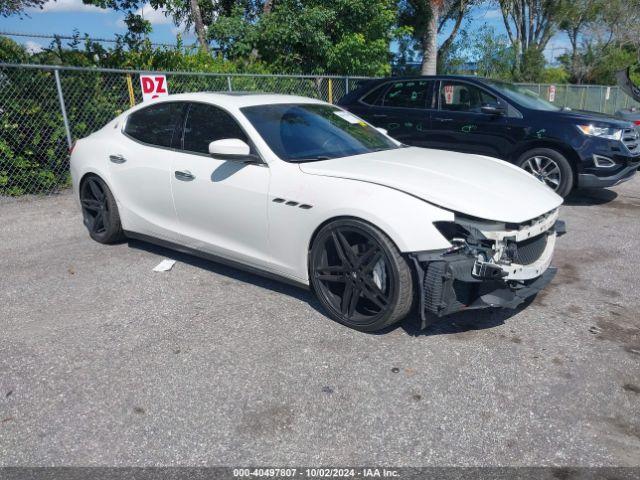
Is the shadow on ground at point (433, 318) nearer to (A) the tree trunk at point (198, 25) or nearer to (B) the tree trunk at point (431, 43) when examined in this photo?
(A) the tree trunk at point (198, 25)

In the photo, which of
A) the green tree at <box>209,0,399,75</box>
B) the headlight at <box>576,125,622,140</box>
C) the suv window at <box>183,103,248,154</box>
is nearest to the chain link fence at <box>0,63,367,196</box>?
the suv window at <box>183,103,248,154</box>

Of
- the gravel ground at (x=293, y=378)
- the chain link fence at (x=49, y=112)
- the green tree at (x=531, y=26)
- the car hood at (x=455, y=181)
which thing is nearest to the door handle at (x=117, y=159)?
the gravel ground at (x=293, y=378)

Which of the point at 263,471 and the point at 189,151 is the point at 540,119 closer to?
the point at 189,151

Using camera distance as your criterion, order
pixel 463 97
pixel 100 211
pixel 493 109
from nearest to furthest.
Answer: pixel 100 211, pixel 493 109, pixel 463 97

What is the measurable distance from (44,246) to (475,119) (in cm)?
582

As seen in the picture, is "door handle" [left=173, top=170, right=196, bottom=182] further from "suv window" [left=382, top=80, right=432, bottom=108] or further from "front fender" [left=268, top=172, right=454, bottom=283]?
"suv window" [left=382, top=80, right=432, bottom=108]

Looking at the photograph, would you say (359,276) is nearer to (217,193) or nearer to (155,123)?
(217,193)

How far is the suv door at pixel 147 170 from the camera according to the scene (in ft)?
15.1

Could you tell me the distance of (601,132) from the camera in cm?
701

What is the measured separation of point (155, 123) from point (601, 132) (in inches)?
222

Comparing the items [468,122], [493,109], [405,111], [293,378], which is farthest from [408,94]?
[293,378]

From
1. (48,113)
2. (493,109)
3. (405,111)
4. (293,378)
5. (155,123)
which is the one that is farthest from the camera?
(405,111)

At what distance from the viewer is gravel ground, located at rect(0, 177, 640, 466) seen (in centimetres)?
252

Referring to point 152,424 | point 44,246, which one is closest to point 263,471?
point 152,424
